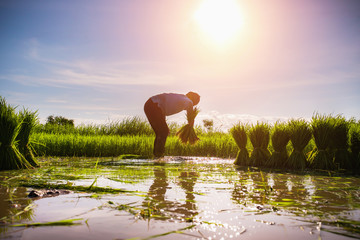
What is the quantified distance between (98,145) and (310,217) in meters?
8.70

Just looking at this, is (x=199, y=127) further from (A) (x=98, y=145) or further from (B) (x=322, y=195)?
(B) (x=322, y=195)

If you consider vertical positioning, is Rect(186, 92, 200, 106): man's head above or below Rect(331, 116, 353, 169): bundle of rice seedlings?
above

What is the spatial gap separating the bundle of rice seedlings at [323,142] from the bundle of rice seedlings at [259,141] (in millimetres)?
966

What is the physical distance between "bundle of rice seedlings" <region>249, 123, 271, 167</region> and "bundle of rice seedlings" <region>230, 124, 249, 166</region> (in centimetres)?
21

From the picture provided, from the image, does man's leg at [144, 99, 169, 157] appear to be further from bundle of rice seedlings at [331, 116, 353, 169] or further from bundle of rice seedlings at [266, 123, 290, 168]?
bundle of rice seedlings at [331, 116, 353, 169]

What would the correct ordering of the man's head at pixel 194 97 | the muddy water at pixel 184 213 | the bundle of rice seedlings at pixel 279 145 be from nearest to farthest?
1. the muddy water at pixel 184 213
2. the bundle of rice seedlings at pixel 279 145
3. the man's head at pixel 194 97

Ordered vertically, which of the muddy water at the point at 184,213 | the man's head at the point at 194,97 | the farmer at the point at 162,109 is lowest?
the muddy water at the point at 184,213

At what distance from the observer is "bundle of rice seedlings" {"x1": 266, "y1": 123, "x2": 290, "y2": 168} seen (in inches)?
243

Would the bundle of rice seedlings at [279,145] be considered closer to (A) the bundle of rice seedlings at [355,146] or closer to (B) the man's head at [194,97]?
(A) the bundle of rice seedlings at [355,146]

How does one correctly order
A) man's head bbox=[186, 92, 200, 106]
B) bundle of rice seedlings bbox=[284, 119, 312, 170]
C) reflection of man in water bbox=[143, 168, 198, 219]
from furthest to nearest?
man's head bbox=[186, 92, 200, 106] → bundle of rice seedlings bbox=[284, 119, 312, 170] → reflection of man in water bbox=[143, 168, 198, 219]

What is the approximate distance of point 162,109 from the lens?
28.5 ft

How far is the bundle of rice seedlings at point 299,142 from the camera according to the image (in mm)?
5930

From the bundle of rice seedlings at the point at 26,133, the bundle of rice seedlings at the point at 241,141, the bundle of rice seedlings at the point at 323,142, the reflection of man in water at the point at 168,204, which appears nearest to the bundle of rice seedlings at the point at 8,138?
the bundle of rice seedlings at the point at 26,133

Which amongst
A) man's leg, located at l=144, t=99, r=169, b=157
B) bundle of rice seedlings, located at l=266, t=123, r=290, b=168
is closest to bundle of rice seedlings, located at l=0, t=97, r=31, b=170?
man's leg, located at l=144, t=99, r=169, b=157
